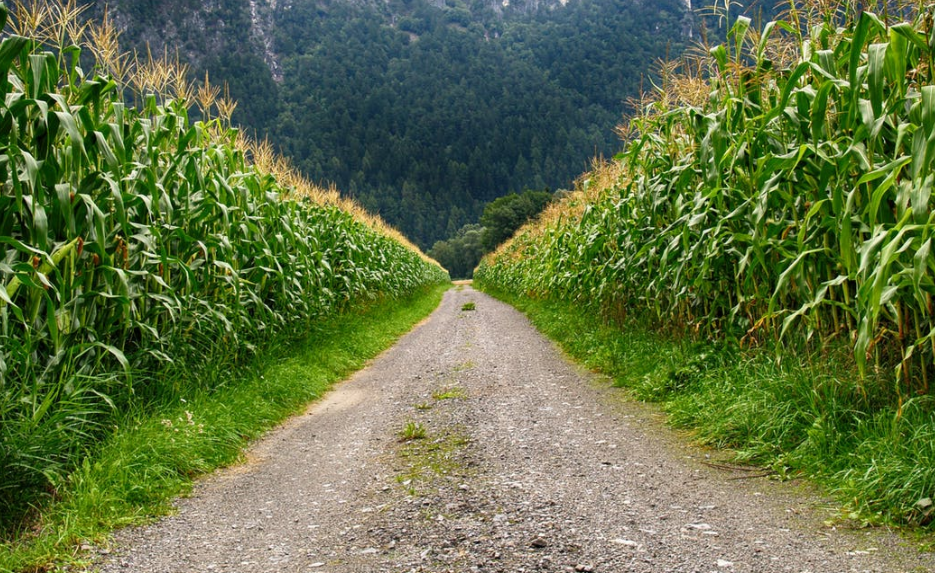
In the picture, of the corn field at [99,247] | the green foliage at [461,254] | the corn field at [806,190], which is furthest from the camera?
the green foliage at [461,254]

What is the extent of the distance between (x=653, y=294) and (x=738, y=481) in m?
3.92

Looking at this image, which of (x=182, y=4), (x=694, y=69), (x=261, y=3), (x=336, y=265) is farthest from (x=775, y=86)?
(x=261, y=3)

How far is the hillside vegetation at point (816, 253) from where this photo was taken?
2.81m

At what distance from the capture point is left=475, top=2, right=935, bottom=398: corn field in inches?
115

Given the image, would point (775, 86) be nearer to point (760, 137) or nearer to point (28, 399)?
point (760, 137)

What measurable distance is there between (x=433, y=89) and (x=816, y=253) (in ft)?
468

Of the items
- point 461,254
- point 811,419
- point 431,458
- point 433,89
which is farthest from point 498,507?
point 433,89

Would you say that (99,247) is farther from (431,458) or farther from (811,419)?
(811,419)

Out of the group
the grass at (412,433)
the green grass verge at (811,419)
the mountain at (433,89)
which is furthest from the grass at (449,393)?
the mountain at (433,89)

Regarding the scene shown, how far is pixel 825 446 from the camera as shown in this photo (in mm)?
3225

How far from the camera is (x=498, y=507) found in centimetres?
296

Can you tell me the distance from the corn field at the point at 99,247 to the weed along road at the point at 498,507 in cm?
84

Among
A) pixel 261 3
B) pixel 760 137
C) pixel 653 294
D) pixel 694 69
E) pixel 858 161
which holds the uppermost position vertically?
pixel 261 3

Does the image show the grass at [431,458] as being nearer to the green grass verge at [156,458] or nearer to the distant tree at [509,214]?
the green grass verge at [156,458]
